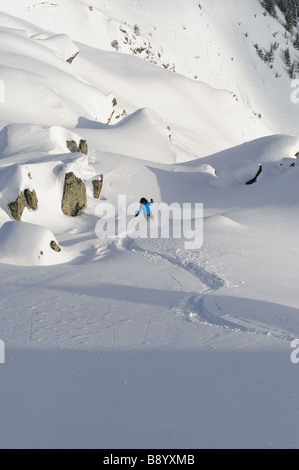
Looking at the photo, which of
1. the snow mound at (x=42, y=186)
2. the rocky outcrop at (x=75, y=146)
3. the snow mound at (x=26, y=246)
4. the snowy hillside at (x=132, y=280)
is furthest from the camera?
the rocky outcrop at (x=75, y=146)

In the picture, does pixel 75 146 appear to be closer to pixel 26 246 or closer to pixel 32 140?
pixel 32 140

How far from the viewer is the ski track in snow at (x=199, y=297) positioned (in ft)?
21.7

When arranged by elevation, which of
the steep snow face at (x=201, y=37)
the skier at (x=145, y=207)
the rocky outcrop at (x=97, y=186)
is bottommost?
the skier at (x=145, y=207)

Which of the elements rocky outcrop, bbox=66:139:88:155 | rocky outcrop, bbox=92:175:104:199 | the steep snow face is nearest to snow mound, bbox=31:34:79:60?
the steep snow face

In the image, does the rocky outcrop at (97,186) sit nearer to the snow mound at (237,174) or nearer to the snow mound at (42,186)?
the snow mound at (42,186)

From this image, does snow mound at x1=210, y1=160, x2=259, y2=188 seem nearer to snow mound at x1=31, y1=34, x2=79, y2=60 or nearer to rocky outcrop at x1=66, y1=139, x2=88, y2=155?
rocky outcrop at x1=66, y1=139, x2=88, y2=155

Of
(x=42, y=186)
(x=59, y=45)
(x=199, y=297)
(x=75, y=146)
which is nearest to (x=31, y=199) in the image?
(x=42, y=186)

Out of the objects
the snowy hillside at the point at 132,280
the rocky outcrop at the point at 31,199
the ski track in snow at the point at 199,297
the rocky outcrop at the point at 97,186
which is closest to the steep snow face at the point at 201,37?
the snowy hillside at the point at 132,280

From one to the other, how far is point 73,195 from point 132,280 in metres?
5.56

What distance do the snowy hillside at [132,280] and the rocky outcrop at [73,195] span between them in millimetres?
38

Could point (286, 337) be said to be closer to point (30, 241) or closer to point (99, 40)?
point (30, 241)

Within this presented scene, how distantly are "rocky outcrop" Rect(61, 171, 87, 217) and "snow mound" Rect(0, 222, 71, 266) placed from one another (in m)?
3.66

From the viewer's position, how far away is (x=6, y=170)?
42.1 feet

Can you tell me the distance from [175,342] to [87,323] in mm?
1225
